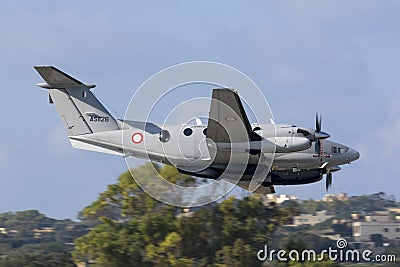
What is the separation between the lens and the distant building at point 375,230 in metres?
57.3

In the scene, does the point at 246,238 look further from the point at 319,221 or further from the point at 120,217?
the point at 319,221

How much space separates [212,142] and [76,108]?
5622 mm

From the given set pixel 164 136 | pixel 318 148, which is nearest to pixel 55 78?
pixel 164 136

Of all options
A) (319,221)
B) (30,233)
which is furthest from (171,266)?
(30,233)

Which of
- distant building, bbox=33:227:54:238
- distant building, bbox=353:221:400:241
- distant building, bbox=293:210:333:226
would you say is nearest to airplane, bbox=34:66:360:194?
distant building, bbox=353:221:400:241

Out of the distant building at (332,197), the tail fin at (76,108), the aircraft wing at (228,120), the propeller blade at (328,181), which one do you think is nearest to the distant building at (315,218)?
the distant building at (332,197)

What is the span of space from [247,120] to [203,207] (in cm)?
1243

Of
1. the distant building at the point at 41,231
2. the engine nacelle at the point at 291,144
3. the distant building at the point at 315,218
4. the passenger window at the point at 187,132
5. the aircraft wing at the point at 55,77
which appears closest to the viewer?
the engine nacelle at the point at 291,144

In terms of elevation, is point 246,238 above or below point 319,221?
below

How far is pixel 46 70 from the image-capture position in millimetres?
28688

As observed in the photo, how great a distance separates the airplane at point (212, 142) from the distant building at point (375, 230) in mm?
28362

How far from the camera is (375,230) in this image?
188 feet

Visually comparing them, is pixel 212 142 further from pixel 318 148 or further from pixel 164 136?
pixel 318 148

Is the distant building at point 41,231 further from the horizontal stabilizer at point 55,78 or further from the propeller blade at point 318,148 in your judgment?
the propeller blade at point 318,148
